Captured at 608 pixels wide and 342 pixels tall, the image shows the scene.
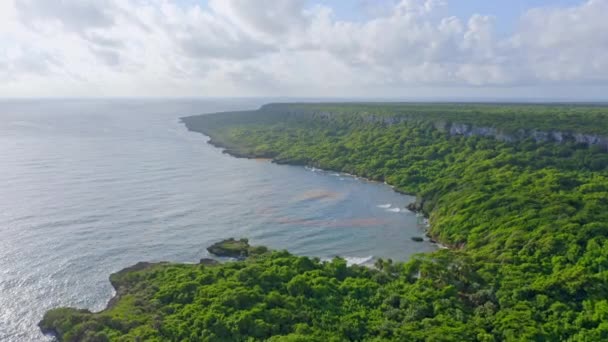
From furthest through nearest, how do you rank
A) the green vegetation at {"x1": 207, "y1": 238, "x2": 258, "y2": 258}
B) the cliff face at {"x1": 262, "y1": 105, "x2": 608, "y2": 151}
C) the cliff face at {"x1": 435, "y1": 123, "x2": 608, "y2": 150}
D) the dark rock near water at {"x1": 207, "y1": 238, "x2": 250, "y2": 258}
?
the cliff face at {"x1": 262, "y1": 105, "x2": 608, "y2": 151}
the cliff face at {"x1": 435, "y1": 123, "x2": 608, "y2": 150}
the dark rock near water at {"x1": 207, "y1": 238, "x2": 250, "y2": 258}
the green vegetation at {"x1": 207, "y1": 238, "x2": 258, "y2": 258}

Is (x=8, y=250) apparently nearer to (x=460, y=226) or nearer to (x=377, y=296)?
(x=377, y=296)

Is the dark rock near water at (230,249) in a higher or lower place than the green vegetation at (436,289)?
lower

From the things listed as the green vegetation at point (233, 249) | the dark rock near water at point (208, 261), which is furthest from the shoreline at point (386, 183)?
the dark rock near water at point (208, 261)

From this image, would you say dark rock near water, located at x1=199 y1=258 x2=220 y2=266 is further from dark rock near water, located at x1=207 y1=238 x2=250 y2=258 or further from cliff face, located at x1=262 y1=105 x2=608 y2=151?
cliff face, located at x1=262 y1=105 x2=608 y2=151

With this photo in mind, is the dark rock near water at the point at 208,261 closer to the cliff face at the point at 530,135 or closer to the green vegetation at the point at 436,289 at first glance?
the green vegetation at the point at 436,289

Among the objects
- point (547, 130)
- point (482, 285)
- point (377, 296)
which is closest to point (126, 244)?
point (377, 296)

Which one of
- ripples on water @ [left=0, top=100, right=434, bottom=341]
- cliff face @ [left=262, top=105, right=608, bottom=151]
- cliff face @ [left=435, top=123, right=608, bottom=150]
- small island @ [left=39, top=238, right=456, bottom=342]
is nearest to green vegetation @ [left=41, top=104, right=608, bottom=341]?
small island @ [left=39, top=238, right=456, bottom=342]

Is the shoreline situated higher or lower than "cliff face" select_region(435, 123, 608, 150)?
lower

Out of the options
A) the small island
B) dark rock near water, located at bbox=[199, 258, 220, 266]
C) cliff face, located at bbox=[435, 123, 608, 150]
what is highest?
cliff face, located at bbox=[435, 123, 608, 150]
